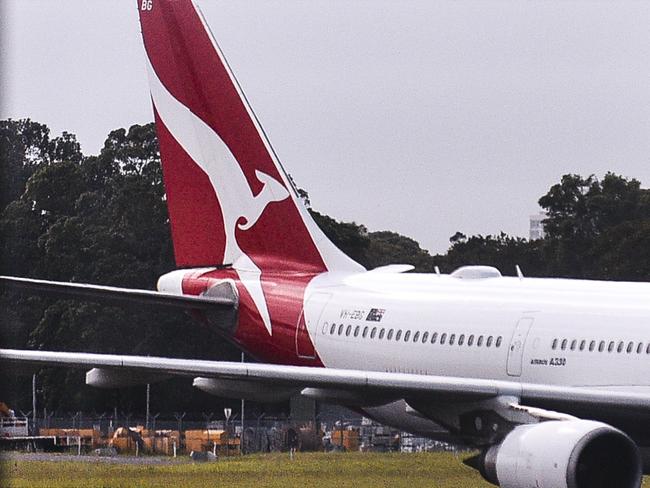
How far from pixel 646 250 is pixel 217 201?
42564mm

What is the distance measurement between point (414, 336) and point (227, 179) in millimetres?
5581

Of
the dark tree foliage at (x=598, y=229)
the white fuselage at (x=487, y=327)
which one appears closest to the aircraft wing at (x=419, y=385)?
the white fuselage at (x=487, y=327)

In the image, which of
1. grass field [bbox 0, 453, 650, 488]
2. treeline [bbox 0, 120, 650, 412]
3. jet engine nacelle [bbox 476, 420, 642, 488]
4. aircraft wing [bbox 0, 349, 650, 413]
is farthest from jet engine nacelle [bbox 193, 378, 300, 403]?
treeline [bbox 0, 120, 650, 412]

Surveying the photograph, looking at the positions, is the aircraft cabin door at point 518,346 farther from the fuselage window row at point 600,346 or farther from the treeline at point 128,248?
the treeline at point 128,248

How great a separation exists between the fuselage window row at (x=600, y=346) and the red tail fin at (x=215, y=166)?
6498mm

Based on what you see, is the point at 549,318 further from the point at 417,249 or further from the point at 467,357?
the point at 417,249

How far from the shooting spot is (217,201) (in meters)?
31.0

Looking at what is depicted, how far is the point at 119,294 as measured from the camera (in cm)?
2662

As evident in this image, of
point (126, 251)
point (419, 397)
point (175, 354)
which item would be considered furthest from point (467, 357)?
point (126, 251)

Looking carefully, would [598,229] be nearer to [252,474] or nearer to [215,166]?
[215,166]

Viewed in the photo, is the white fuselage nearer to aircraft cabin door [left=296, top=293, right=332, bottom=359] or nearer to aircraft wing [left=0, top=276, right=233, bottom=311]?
aircraft cabin door [left=296, top=293, right=332, bottom=359]

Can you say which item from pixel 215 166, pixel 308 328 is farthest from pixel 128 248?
pixel 308 328

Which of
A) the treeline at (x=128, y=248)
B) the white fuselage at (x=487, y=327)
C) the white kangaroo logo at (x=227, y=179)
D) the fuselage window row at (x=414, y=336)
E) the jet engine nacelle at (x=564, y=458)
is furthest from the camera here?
the treeline at (x=128, y=248)

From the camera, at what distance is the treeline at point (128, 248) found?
227 ft
